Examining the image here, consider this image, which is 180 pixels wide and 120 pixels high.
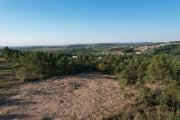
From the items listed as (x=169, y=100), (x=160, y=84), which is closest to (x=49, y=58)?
(x=160, y=84)

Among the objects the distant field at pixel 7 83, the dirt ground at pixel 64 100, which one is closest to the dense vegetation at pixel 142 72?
the distant field at pixel 7 83

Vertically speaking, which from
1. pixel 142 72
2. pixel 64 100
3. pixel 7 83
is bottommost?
pixel 64 100

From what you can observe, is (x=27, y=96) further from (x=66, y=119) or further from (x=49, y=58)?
(x=49, y=58)

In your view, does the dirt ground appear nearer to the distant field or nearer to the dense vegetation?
the distant field

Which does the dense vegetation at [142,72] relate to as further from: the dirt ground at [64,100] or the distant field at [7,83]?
the dirt ground at [64,100]

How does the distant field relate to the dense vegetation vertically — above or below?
below

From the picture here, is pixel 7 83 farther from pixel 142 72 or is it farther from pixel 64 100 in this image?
pixel 142 72

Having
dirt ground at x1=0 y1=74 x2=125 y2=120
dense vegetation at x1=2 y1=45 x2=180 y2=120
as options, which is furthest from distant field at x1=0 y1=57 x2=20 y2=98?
dense vegetation at x1=2 y1=45 x2=180 y2=120

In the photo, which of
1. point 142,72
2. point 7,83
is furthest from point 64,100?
point 7,83
